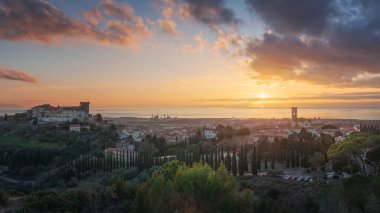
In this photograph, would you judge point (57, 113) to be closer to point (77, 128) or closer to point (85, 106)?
point (85, 106)

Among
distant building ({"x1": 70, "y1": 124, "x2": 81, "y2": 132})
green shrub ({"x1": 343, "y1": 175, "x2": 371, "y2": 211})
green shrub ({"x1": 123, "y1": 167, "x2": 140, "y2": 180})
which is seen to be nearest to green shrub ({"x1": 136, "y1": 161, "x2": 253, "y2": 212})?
green shrub ({"x1": 343, "y1": 175, "x2": 371, "y2": 211})

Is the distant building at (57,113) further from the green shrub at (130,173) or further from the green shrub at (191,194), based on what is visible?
the green shrub at (191,194)

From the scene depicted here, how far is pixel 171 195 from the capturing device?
12328 mm

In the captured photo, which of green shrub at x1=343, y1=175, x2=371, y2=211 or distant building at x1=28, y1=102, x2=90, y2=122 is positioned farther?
distant building at x1=28, y1=102, x2=90, y2=122

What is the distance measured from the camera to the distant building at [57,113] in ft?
281

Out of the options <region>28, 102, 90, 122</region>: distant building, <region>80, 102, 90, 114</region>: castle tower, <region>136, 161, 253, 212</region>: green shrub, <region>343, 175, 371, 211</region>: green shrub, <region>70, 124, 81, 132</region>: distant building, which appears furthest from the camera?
<region>80, 102, 90, 114</region>: castle tower

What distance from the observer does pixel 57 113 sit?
3511 inches

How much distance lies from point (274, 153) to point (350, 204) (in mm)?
24686

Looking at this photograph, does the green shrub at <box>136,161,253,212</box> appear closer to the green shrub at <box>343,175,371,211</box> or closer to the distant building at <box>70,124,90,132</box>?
the green shrub at <box>343,175,371,211</box>

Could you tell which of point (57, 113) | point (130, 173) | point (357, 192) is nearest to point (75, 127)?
point (57, 113)

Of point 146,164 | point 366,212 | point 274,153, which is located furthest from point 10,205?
point 274,153

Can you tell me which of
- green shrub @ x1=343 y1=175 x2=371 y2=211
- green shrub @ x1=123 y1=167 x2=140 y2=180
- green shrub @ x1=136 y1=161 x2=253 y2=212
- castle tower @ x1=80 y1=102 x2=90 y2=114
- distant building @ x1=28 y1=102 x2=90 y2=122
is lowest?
green shrub @ x1=123 y1=167 x2=140 y2=180

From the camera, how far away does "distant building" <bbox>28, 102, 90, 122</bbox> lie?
281ft

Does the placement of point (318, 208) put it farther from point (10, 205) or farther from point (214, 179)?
point (10, 205)
